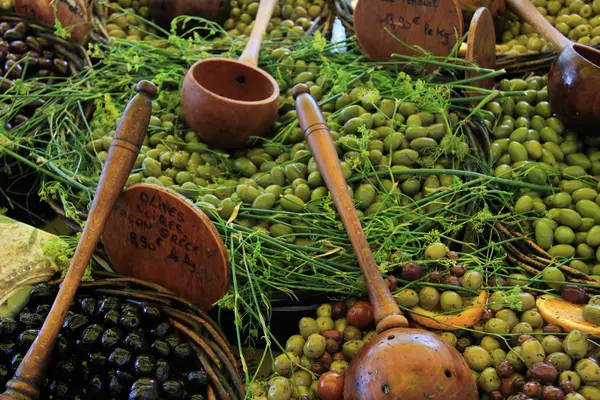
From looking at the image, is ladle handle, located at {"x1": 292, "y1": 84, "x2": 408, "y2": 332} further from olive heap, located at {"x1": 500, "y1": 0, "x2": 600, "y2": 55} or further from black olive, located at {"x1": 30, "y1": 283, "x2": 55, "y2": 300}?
olive heap, located at {"x1": 500, "y1": 0, "x2": 600, "y2": 55}

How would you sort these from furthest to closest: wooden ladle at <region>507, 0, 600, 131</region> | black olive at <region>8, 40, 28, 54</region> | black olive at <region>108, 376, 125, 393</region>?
black olive at <region>8, 40, 28, 54</region>, wooden ladle at <region>507, 0, 600, 131</region>, black olive at <region>108, 376, 125, 393</region>

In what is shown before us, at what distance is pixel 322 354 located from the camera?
1271mm

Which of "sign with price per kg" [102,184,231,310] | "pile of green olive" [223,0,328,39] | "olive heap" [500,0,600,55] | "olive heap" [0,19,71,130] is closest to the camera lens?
"sign with price per kg" [102,184,231,310]

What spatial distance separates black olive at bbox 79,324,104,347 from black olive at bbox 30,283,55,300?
223 mm

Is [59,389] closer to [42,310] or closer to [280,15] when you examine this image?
[42,310]

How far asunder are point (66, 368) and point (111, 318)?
0.13 m

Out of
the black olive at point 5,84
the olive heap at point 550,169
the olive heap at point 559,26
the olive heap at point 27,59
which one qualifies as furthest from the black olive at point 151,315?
the olive heap at point 559,26

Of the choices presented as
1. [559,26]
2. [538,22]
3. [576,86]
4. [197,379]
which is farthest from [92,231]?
[559,26]

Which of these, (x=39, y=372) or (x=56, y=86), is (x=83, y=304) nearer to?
(x=39, y=372)

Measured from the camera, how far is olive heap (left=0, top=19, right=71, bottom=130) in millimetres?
1981

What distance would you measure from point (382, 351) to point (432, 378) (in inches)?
4.0

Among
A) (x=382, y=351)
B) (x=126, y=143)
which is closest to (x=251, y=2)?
(x=126, y=143)

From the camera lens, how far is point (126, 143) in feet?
3.99

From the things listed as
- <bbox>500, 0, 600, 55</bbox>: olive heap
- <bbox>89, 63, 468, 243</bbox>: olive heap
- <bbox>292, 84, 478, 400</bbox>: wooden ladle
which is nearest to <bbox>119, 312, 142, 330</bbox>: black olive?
<bbox>89, 63, 468, 243</bbox>: olive heap
